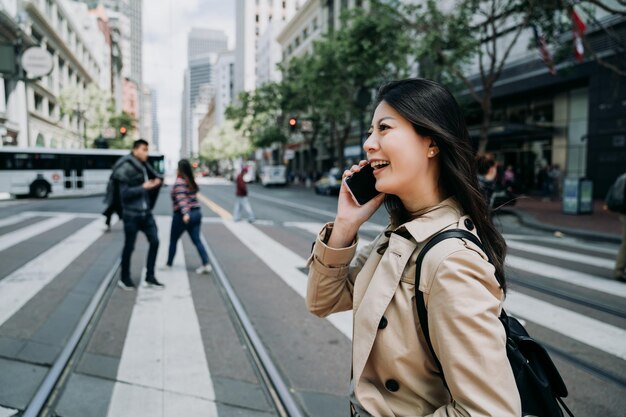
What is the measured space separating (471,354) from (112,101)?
163ft

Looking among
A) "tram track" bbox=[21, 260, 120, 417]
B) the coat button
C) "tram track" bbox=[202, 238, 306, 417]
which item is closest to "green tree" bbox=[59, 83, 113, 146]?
"tram track" bbox=[21, 260, 120, 417]

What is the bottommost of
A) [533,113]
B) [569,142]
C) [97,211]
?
[97,211]

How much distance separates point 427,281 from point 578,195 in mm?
15068

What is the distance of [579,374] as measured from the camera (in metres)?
3.55

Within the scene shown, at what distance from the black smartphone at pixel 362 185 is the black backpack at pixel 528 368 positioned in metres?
0.31

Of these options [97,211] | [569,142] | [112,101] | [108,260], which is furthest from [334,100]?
[112,101]

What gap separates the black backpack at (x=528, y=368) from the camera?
1.19 metres

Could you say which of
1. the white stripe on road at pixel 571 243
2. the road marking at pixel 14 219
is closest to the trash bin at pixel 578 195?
the white stripe on road at pixel 571 243

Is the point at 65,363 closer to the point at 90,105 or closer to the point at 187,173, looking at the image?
the point at 187,173

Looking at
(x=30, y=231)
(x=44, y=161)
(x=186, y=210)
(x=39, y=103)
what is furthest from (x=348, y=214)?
(x=39, y=103)

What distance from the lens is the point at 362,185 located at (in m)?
1.49

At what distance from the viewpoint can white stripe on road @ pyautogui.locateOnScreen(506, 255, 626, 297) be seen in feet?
19.7

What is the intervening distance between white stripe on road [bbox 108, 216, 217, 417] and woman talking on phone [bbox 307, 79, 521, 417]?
2044mm

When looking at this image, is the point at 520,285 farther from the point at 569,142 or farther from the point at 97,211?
the point at 569,142
